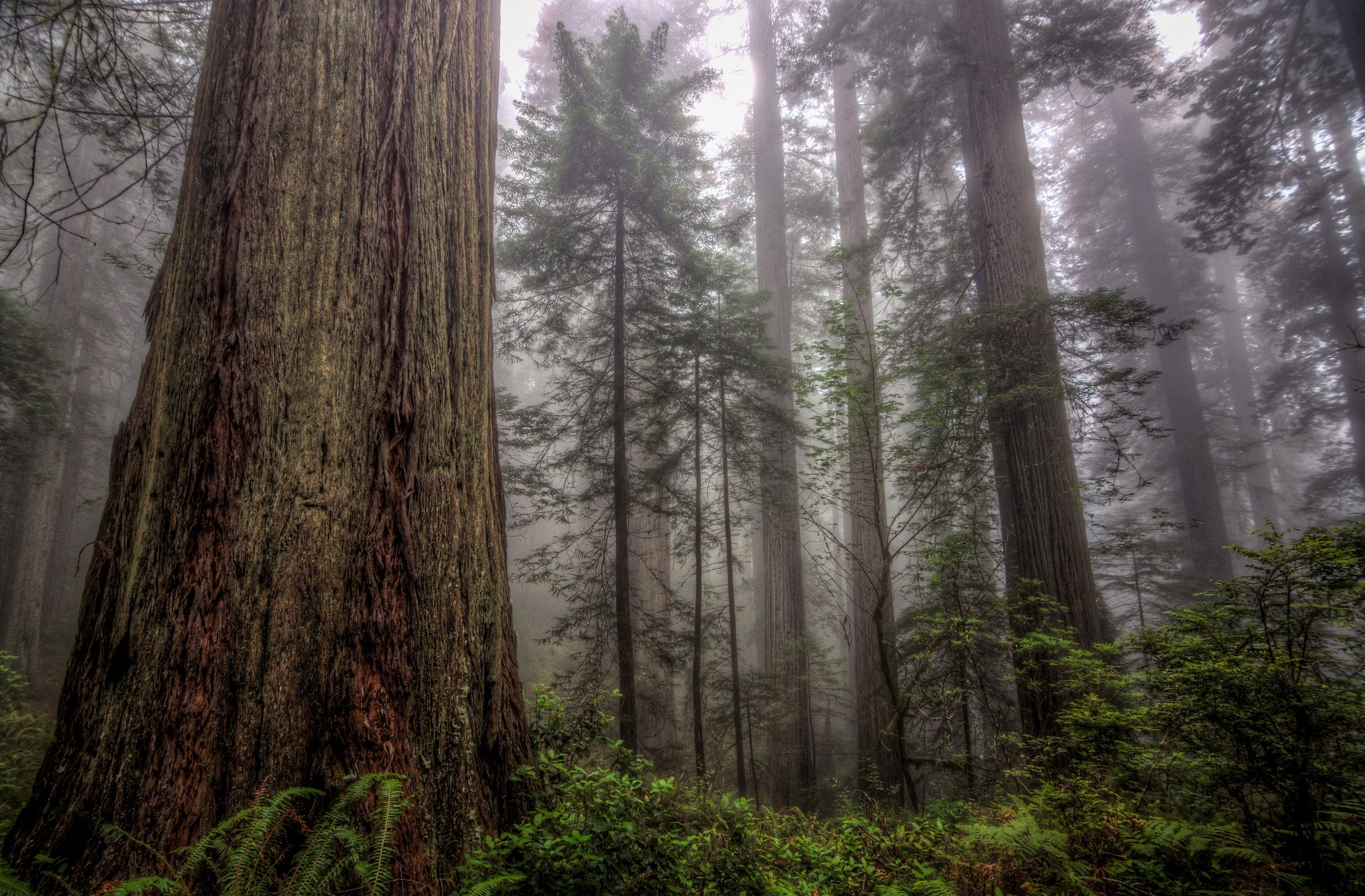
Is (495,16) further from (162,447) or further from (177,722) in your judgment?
(177,722)

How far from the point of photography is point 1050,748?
3.86 meters

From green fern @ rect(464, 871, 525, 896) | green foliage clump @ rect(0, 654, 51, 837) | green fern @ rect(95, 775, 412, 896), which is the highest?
green fern @ rect(95, 775, 412, 896)

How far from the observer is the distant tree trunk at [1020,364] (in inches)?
221

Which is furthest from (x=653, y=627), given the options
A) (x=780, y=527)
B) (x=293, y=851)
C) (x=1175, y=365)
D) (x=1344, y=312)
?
(x=1344, y=312)

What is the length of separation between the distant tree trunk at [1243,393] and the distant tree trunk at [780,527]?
62.3 ft

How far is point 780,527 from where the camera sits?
9.83m

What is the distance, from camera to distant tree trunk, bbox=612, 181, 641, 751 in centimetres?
623

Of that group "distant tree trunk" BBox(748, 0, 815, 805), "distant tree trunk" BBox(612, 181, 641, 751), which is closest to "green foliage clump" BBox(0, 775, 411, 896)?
"distant tree trunk" BBox(612, 181, 641, 751)

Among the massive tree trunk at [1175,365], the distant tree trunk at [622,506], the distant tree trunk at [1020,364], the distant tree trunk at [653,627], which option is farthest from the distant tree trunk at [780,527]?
the massive tree trunk at [1175,365]

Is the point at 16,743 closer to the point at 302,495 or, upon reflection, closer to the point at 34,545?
the point at 302,495

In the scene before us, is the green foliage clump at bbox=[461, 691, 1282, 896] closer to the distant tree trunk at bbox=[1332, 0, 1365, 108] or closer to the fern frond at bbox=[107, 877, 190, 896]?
the fern frond at bbox=[107, 877, 190, 896]

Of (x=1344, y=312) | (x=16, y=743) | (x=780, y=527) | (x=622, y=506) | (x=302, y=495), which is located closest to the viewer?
(x=302, y=495)

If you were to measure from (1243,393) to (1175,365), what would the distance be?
1183cm

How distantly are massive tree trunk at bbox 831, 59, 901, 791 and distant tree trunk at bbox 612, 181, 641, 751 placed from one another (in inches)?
116
